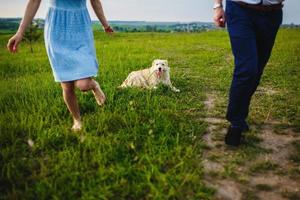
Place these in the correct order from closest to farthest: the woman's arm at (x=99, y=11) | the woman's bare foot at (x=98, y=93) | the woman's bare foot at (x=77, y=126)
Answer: the woman's bare foot at (x=77, y=126)
the woman's arm at (x=99, y=11)
the woman's bare foot at (x=98, y=93)

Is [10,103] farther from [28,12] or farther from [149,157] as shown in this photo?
[149,157]

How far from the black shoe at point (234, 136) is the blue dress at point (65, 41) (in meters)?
1.77

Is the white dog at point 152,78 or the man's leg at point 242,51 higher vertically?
the man's leg at point 242,51

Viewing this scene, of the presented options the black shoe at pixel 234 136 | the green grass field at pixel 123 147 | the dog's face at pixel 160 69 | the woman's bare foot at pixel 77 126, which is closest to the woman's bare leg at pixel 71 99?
the woman's bare foot at pixel 77 126

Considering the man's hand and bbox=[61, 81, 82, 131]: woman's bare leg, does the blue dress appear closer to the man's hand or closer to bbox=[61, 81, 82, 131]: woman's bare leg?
bbox=[61, 81, 82, 131]: woman's bare leg

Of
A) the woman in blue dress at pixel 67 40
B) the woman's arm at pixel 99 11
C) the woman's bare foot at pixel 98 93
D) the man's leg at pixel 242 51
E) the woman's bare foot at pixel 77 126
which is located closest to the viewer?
the man's leg at pixel 242 51

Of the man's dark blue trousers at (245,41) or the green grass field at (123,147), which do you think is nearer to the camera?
the green grass field at (123,147)

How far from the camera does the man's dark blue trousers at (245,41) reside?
3.91 m

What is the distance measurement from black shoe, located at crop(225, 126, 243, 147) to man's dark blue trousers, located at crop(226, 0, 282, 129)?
54 mm

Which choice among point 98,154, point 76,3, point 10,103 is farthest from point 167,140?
point 10,103

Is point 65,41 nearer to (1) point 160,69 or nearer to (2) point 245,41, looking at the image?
(2) point 245,41

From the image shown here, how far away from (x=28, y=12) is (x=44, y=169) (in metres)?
1.82

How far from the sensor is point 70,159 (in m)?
3.63

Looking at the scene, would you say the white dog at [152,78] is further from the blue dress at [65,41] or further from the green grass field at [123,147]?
the blue dress at [65,41]
